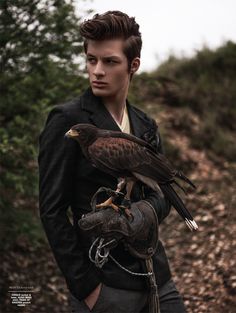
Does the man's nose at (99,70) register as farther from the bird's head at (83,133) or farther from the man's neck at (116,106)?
the bird's head at (83,133)

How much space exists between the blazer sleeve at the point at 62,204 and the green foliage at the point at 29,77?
2377 mm

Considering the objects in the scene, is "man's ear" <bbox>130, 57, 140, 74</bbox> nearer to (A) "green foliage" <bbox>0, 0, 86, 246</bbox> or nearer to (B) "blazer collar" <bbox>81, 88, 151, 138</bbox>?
(B) "blazer collar" <bbox>81, 88, 151, 138</bbox>

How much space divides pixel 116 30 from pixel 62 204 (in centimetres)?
107

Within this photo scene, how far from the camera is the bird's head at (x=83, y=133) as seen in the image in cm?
282

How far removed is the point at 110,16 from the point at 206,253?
4.42 metres

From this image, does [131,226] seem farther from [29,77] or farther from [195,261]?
[195,261]

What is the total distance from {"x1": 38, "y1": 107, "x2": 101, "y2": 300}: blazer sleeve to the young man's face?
29cm

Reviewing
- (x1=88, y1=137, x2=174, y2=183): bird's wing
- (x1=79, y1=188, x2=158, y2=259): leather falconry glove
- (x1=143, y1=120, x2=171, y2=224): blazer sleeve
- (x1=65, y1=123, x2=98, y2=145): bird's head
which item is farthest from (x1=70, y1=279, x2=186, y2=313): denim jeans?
(x1=65, y1=123, x2=98, y2=145): bird's head

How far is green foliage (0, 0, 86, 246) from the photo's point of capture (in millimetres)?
5609

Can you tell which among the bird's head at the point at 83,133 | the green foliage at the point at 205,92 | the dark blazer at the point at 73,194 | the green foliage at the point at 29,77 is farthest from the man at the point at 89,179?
the green foliage at the point at 205,92

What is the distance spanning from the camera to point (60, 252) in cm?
300

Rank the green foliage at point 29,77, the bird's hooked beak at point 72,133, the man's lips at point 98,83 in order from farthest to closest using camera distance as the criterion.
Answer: the green foliage at point 29,77, the man's lips at point 98,83, the bird's hooked beak at point 72,133

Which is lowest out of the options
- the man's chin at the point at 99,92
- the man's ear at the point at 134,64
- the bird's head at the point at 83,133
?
the bird's head at the point at 83,133

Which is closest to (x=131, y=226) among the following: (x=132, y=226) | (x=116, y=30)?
(x=132, y=226)
